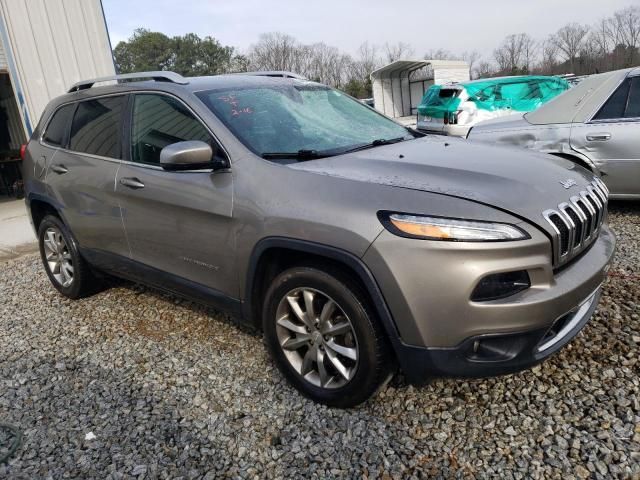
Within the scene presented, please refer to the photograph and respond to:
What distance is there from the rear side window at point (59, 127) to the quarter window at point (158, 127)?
104 cm

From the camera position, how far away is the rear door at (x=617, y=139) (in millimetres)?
4906

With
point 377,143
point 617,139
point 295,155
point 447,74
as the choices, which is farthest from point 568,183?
point 447,74

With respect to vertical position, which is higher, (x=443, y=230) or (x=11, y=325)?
(x=443, y=230)

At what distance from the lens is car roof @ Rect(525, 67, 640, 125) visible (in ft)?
17.0

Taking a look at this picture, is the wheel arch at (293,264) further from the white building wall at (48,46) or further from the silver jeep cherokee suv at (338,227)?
the white building wall at (48,46)

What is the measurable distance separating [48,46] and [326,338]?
853 cm

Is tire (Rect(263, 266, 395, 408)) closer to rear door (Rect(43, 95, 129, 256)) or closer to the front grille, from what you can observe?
the front grille

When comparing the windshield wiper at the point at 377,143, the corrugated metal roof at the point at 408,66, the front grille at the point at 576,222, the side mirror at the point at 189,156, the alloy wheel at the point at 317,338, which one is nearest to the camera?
the front grille at the point at 576,222

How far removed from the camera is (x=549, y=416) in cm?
236

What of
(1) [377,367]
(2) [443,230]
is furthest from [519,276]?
(1) [377,367]

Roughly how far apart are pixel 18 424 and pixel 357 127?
260 centimetres

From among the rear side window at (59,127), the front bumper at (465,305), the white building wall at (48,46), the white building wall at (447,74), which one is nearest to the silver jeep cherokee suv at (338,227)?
the front bumper at (465,305)

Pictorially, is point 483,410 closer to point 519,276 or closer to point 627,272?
point 519,276

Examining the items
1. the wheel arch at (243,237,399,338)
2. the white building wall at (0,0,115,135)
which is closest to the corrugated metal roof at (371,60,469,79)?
the white building wall at (0,0,115,135)
